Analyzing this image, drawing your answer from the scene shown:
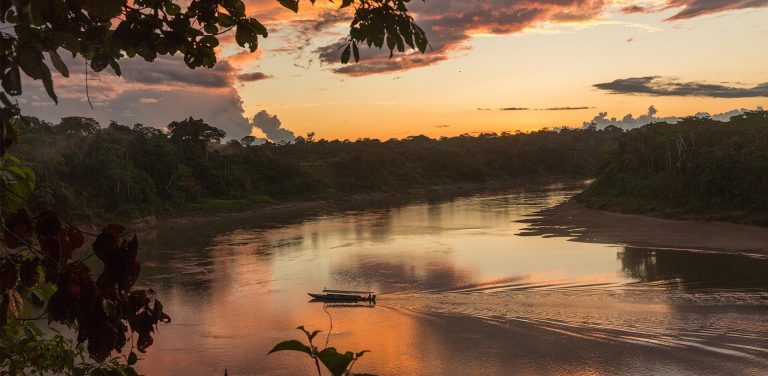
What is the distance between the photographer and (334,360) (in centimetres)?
241

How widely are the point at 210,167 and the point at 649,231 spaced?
187 feet

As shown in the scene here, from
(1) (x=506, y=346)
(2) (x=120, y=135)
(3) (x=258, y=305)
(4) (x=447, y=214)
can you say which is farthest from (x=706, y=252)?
(2) (x=120, y=135)

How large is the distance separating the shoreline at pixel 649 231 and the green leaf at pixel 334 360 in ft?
122

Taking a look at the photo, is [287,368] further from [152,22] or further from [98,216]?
[98,216]

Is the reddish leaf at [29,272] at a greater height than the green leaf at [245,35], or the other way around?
the green leaf at [245,35]

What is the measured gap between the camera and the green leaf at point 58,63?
8.48 feet

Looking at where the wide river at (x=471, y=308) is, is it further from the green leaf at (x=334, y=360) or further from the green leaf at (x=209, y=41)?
the green leaf at (x=334, y=360)

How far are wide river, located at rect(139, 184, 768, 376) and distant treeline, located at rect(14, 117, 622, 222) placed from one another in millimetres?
12661

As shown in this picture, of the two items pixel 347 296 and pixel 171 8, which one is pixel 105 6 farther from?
pixel 347 296

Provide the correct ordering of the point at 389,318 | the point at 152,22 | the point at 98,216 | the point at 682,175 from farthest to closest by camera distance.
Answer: the point at 98,216 → the point at 682,175 → the point at 389,318 → the point at 152,22

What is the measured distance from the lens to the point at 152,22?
3607 mm

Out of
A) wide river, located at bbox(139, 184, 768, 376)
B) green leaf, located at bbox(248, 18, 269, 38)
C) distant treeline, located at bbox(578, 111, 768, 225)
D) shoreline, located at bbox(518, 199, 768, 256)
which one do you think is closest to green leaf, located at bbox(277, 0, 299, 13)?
green leaf, located at bbox(248, 18, 269, 38)

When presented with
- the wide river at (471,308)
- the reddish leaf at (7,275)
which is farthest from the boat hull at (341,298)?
the reddish leaf at (7,275)

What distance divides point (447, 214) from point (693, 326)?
1819 inches
